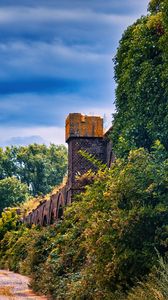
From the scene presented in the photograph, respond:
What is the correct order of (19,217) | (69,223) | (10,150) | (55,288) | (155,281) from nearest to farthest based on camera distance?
1. (155,281)
2. (55,288)
3. (69,223)
4. (19,217)
5. (10,150)

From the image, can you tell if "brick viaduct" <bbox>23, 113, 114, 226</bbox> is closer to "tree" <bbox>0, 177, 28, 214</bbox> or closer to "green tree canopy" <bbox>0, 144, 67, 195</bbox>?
"tree" <bbox>0, 177, 28, 214</bbox>

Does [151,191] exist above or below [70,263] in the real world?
above

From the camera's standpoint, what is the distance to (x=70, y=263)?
15695 millimetres

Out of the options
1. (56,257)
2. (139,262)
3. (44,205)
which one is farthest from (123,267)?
(44,205)

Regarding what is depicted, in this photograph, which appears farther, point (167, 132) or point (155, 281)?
point (167, 132)

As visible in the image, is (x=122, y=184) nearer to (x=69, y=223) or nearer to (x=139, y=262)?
(x=139, y=262)

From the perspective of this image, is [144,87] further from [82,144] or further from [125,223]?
[125,223]

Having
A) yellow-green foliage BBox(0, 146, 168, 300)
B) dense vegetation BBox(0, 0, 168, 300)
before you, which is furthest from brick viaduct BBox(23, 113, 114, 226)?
yellow-green foliage BBox(0, 146, 168, 300)

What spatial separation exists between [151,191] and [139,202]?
0.27 meters

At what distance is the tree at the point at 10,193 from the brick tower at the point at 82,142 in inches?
Answer: 1847

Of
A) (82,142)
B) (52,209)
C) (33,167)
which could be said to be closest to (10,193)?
(33,167)

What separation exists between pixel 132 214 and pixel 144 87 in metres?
8.30

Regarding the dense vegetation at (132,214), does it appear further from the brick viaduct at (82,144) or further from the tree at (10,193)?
the tree at (10,193)

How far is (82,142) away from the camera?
24578mm
